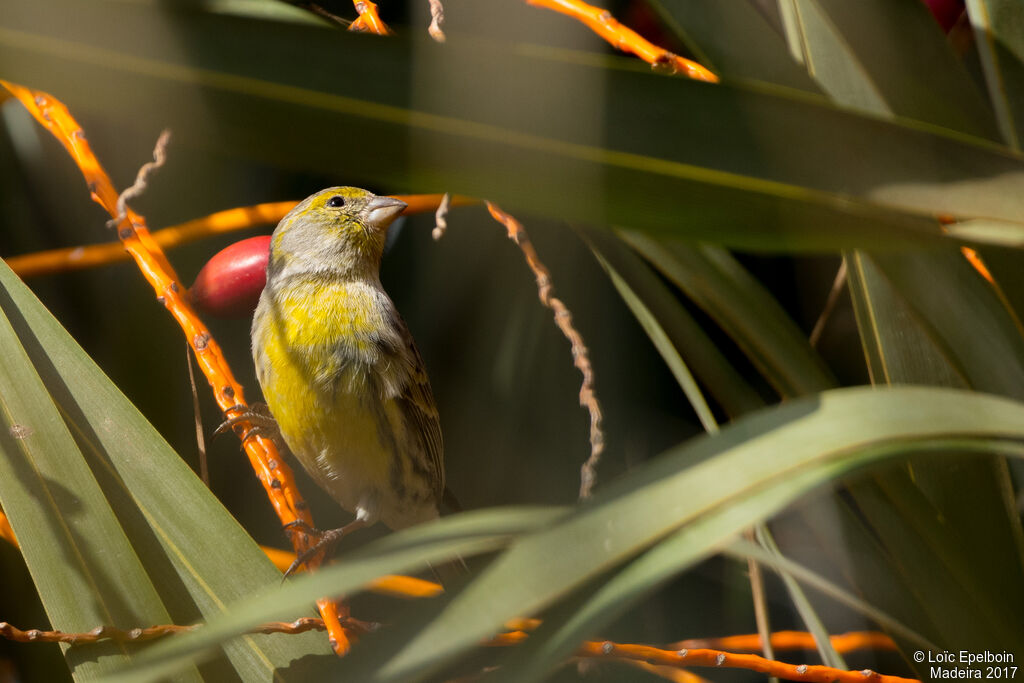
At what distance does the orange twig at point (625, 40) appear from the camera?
901 mm

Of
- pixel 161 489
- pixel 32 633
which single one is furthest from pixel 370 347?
pixel 32 633

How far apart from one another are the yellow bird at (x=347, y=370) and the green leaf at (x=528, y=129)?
0.77m

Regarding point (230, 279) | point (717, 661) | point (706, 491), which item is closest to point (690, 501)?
point (706, 491)

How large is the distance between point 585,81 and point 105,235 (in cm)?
126

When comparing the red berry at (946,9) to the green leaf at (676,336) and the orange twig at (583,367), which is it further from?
the orange twig at (583,367)

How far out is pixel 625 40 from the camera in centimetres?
93

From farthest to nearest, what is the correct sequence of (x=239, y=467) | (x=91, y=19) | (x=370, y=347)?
(x=239, y=467)
(x=370, y=347)
(x=91, y=19)

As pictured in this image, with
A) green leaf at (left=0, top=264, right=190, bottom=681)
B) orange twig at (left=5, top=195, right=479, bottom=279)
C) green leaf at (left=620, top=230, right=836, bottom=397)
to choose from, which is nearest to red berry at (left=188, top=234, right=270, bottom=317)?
orange twig at (left=5, top=195, right=479, bottom=279)

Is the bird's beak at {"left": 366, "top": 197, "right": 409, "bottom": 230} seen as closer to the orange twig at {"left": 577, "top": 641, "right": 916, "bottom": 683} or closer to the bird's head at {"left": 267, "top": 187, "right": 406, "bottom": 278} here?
the bird's head at {"left": 267, "top": 187, "right": 406, "bottom": 278}

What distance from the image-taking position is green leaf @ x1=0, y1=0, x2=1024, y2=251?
A: 1.48 feet

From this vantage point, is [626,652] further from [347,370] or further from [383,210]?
[383,210]

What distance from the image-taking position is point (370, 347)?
1322 mm

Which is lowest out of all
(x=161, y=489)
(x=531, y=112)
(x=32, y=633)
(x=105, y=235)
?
(x=32, y=633)

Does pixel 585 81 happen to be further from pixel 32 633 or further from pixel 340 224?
pixel 340 224
